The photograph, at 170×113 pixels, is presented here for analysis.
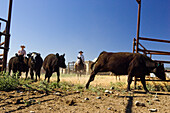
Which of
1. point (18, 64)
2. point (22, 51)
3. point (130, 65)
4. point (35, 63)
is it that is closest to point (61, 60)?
point (35, 63)

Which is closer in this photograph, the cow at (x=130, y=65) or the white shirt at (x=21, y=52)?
the cow at (x=130, y=65)

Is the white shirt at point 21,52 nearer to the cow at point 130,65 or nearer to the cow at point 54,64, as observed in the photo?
the cow at point 54,64

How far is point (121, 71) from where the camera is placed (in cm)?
582

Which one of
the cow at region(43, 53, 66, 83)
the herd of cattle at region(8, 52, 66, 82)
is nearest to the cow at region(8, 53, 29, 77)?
the herd of cattle at region(8, 52, 66, 82)

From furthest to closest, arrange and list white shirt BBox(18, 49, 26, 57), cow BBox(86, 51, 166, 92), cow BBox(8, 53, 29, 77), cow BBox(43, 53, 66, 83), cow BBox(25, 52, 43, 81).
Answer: white shirt BBox(18, 49, 26, 57)
cow BBox(8, 53, 29, 77)
cow BBox(25, 52, 43, 81)
cow BBox(43, 53, 66, 83)
cow BBox(86, 51, 166, 92)

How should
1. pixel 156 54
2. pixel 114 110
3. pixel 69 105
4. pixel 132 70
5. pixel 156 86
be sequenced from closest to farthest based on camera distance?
pixel 114 110 < pixel 69 105 < pixel 132 70 < pixel 156 86 < pixel 156 54

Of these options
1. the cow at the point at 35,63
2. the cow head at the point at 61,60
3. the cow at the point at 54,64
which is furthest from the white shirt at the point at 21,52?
the cow head at the point at 61,60

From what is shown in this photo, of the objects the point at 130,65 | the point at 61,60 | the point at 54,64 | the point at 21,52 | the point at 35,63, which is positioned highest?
the point at 21,52

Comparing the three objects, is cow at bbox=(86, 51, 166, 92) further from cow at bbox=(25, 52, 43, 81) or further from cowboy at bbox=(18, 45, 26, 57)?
cowboy at bbox=(18, 45, 26, 57)

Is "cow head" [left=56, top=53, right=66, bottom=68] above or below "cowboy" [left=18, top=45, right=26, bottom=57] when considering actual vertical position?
below

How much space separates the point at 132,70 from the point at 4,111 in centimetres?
434

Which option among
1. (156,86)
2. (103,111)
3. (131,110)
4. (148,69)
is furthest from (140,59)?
(103,111)

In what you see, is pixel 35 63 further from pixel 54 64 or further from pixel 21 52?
pixel 54 64

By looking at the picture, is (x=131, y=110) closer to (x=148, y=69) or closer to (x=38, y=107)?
(x=38, y=107)
